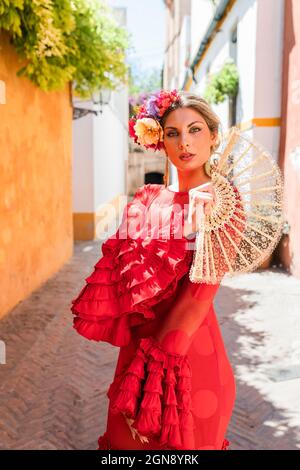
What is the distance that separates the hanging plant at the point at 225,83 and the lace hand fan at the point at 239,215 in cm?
943

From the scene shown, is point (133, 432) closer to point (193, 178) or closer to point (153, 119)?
point (193, 178)

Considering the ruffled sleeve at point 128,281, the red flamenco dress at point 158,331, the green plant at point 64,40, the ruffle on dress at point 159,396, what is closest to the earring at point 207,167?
the red flamenco dress at point 158,331

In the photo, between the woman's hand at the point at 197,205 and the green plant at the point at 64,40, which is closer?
the woman's hand at the point at 197,205

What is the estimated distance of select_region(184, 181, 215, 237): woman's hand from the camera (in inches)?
72.8

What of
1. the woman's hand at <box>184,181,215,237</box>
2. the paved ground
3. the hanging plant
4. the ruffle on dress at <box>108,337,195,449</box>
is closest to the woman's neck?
the woman's hand at <box>184,181,215,237</box>

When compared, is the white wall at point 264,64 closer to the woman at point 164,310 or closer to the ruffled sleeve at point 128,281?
the woman at point 164,310

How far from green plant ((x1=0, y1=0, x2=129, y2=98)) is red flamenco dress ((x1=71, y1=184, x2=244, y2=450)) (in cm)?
386

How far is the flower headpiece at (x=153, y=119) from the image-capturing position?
212cm

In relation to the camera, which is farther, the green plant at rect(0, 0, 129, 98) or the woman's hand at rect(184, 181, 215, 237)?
the green plant at rect(0, 0, 129, 98)

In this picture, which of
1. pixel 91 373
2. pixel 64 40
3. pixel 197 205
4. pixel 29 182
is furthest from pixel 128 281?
pixel 29 182

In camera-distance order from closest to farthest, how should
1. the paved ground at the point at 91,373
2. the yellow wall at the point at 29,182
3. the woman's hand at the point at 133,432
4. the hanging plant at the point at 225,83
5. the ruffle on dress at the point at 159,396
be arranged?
the ruffle on dress at the point at 159,396, the woman's hand at the point at 133,432, the paved ground at the point at 91,373, the yellow wall at the point at 29,182, the hanging plant at the point at 225,83

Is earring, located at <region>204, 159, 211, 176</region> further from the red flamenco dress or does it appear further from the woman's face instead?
the red flamenco dress

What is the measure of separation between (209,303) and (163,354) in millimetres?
286

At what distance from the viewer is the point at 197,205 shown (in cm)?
186
